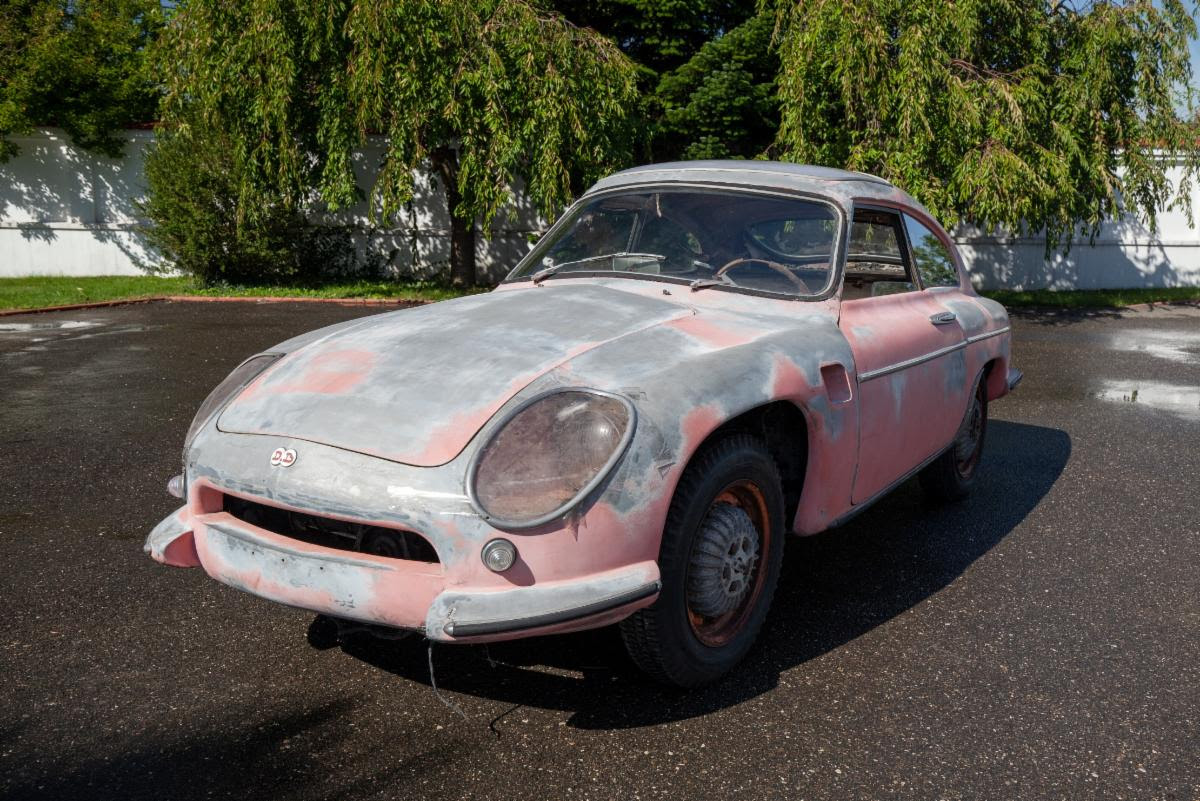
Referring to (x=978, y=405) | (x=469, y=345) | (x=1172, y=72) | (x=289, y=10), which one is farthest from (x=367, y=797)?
(x=1172, y=72)

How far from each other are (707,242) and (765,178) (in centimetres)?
40

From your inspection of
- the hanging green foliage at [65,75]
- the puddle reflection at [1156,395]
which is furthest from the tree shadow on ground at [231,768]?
the hanging green foliage at [65,75]

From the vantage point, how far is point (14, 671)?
3.07m

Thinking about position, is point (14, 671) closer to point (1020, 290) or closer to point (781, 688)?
point (781, 688)

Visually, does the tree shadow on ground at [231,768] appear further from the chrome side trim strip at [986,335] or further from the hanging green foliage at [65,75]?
the hanging green foliage at [65,75]

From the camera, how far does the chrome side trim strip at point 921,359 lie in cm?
352

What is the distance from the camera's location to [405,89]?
45.8 ft

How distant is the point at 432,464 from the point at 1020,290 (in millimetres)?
20810

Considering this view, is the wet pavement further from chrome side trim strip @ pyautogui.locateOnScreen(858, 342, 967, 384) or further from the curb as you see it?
the curb

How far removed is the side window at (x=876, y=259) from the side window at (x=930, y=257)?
113 mm

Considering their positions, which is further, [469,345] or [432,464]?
[469,345]

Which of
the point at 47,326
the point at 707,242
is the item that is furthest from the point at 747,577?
the point at 47,326

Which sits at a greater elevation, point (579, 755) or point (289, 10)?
point (289, 10)

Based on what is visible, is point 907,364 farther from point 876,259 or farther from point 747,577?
point 747,577
